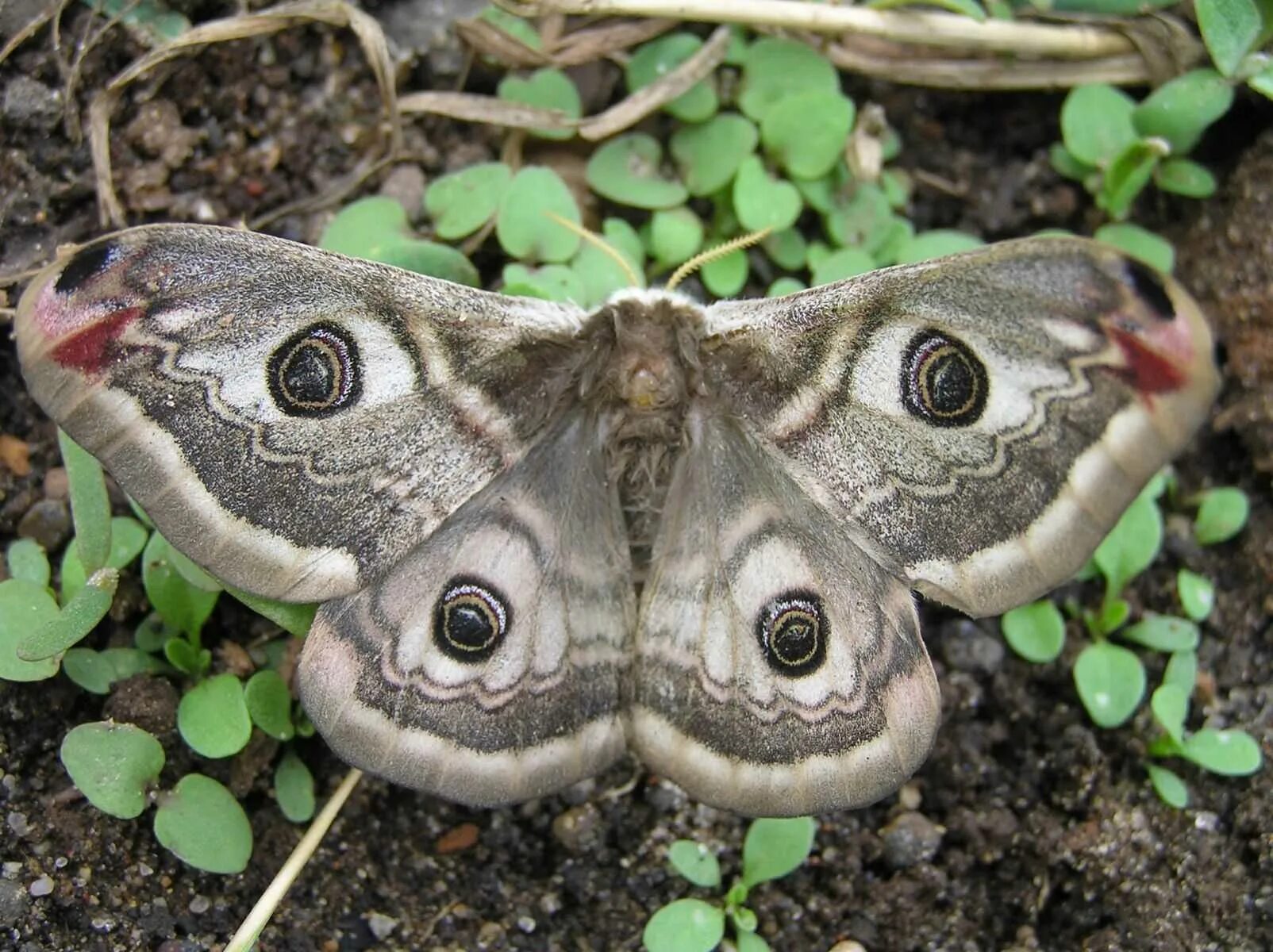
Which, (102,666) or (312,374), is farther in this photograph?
(102,666)

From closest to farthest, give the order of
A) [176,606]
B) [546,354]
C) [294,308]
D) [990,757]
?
[294,308] → [546,354] → [176,606] → [990,757]

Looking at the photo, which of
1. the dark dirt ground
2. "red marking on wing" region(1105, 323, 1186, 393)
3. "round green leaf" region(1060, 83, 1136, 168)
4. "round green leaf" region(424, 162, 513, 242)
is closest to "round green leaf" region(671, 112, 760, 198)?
"round green leaf" region(424, 162, 513, 242)

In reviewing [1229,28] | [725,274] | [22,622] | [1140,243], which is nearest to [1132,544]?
[1140,243]

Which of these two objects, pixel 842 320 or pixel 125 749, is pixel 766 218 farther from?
pixel 125 749

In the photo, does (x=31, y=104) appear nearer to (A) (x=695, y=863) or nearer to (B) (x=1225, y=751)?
(A) (x=695, y=863)

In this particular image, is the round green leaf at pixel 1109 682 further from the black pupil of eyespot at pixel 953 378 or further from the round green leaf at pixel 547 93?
the round green leaf at pixel 547 93

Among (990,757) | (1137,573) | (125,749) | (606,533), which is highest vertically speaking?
(606,533)

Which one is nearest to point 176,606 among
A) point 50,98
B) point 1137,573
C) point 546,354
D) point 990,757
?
point 546,354

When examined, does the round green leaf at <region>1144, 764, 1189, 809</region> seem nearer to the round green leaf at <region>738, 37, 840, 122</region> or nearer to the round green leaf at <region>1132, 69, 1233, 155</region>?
the round green leaf at <region>1132, 69, 1233, 155</region>
